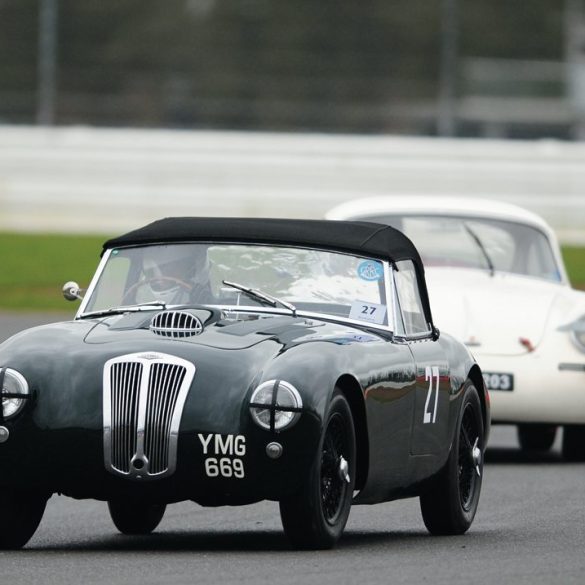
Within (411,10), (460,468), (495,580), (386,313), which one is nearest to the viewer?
(495,580)

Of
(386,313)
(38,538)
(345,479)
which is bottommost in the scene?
(38,538)

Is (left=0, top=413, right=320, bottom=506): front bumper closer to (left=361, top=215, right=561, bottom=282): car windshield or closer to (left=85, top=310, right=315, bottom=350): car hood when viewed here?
(left=85, top=310, right=315, bottom=350): car hood

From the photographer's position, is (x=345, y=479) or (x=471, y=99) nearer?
(x=345, y=479)

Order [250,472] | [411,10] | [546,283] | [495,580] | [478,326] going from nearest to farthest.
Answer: [495,580] < [250,472] < [478,326] < [546,283] < [411,10]

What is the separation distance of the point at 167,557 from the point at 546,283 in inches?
265

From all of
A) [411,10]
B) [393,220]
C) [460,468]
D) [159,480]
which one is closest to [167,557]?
[159,480]

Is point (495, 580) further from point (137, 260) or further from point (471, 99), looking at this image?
point (471, 99)

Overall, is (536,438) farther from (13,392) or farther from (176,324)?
(13,392)

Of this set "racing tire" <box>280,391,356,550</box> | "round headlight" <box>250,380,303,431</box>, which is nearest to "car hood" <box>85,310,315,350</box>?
"round headlight" <box>250,380,303,431</box>

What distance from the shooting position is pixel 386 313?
801 centimetres

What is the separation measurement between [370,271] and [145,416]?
1704mm

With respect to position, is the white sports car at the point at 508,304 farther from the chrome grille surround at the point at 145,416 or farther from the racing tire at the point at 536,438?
the chrome grille surround at the point at 145,416

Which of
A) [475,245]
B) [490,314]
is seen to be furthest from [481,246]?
[490,314]

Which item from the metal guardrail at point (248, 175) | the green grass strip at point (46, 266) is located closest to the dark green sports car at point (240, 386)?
the green grass strip at point (46, 266)
